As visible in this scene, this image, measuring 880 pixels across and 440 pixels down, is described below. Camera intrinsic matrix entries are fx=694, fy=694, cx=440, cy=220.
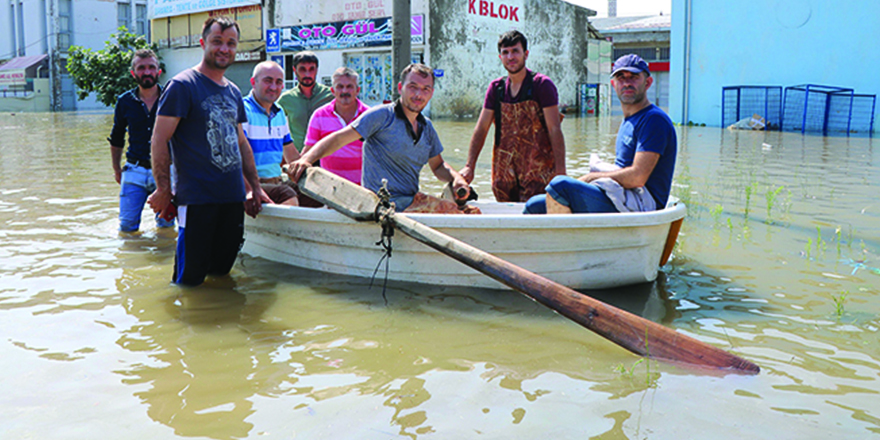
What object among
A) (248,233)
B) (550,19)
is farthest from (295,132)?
(550,19)

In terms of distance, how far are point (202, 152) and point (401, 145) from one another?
1324 mm

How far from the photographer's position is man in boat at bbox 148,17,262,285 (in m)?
4.30

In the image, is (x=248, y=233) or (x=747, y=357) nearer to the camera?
(x=747, y=357)

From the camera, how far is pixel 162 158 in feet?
14.1

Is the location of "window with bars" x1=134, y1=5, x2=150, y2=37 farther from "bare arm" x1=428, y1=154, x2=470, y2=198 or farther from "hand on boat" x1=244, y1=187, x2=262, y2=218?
"bare arm" x1=428, y1=154, x2=470, y2=198

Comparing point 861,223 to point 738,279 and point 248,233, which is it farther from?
point 248,233

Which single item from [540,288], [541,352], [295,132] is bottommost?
[541,352]

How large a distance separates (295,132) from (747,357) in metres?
4.67

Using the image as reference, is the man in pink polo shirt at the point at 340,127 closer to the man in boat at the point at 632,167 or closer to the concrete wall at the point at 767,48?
the man in boat at the point at 632,167

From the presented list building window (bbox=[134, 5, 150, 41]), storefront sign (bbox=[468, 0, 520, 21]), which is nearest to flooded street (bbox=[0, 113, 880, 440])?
storefront sign (bbox=[468, 0, 520, 21])

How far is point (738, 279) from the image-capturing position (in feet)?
15.9

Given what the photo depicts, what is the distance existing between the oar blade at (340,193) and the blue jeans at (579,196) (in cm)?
119

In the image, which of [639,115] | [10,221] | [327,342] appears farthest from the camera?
[10,221]

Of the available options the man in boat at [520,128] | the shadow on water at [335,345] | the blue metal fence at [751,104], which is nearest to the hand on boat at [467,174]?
the man in boat at [520,128]
